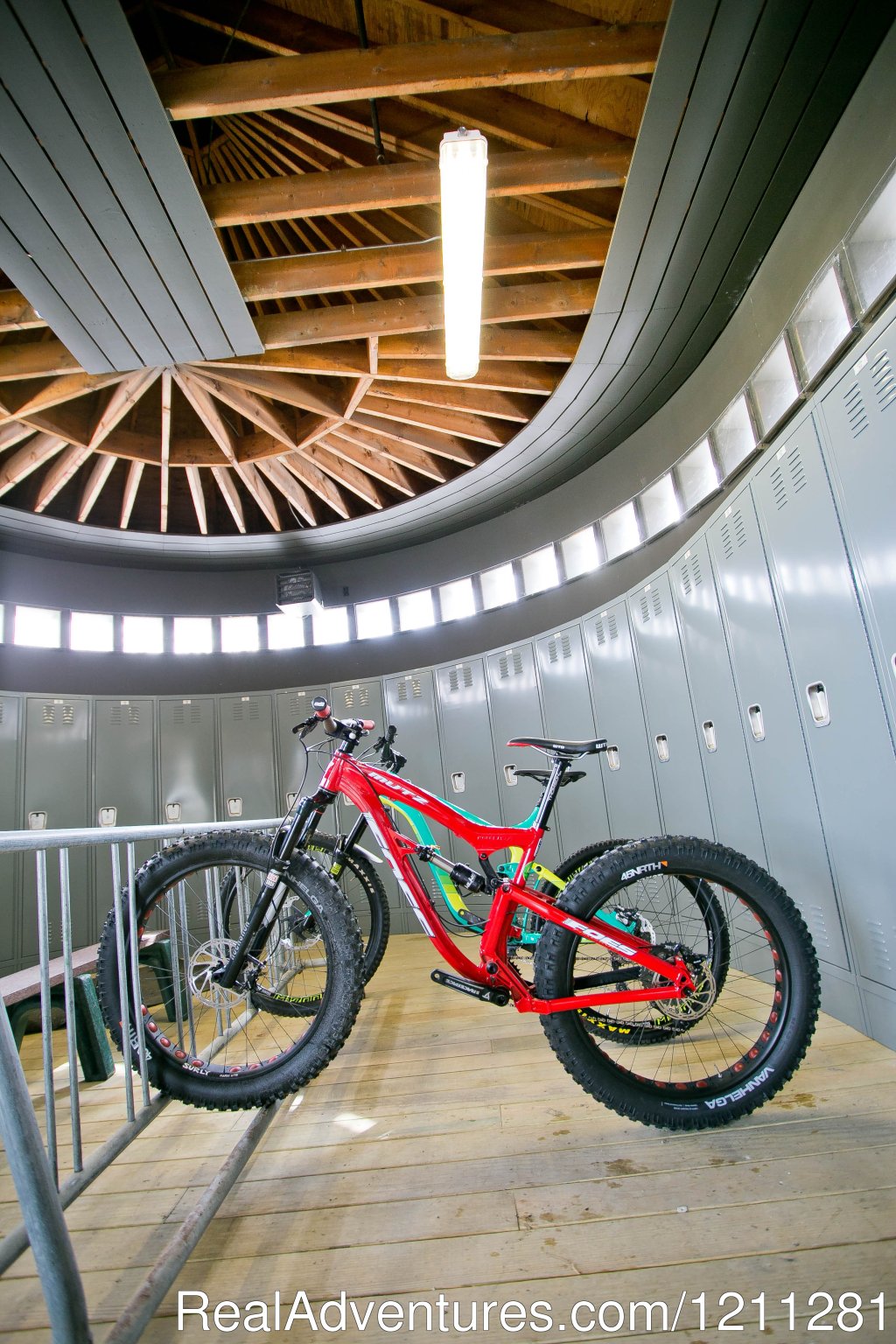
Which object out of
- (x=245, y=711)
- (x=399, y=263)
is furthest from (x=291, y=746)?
(x=399, y=263)

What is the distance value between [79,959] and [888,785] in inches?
140

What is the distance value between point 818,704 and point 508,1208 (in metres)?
1.88

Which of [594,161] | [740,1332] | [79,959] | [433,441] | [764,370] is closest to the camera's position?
[740,1332]

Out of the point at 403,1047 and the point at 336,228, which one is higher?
the point at 336,228

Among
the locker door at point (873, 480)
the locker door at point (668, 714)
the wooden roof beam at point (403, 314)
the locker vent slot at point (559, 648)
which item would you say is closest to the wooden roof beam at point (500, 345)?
the wooden roof beam at point (403, 314)

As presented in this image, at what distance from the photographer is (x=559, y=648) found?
Answer: 5.42 metres

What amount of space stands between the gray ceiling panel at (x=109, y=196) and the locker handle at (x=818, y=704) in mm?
3218

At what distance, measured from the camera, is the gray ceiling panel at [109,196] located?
7.43 ft

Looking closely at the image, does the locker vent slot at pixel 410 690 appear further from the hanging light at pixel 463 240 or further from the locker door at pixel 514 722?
the hanging light at pixel 463 240

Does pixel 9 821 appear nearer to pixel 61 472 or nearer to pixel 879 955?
pixel 61 472

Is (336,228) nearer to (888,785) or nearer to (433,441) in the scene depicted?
(433,441)

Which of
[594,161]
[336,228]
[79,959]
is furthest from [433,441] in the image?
[79,959]

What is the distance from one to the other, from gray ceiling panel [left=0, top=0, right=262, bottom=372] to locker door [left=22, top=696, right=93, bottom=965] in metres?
3.53

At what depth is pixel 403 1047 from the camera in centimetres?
257
